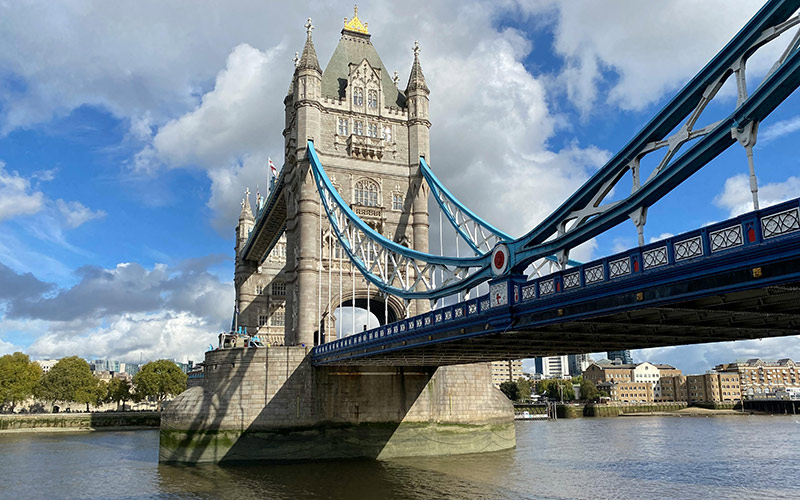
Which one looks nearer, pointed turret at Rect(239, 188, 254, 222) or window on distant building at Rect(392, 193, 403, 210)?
window on distant building at Rect(392, 193, 403, 210)

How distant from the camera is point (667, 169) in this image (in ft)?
50.0

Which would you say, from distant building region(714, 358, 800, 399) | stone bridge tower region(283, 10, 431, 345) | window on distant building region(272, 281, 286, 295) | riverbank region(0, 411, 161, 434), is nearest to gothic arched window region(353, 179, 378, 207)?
stone bridge tower region(283, 10, 431, 345)

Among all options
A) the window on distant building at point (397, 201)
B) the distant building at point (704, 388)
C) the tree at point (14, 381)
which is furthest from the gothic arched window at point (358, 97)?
the distant building at point (704, 388)

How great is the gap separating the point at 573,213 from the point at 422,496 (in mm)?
12818

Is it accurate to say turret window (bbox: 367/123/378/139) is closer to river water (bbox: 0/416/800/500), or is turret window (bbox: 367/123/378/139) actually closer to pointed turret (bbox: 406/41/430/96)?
pointed turret (bbox: 406/41/430/96)

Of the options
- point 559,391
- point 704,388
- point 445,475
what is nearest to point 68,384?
point 445,475

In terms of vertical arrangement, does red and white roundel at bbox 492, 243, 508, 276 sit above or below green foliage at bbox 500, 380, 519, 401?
above

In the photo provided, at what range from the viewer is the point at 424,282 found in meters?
30.2

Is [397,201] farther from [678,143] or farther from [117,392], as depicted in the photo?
[117,392]

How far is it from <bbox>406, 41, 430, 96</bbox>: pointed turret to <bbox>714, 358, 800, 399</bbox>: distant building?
107389mm

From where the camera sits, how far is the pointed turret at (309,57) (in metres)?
45.1

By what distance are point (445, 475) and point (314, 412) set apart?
367 inches

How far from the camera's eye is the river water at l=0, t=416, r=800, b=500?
26.0m

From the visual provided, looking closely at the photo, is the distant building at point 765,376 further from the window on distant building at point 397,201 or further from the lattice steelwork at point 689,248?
the lattice steelwork at point 689,248
